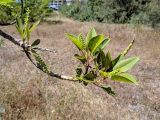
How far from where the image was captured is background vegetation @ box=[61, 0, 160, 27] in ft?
76.3

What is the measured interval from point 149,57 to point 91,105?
7447mm

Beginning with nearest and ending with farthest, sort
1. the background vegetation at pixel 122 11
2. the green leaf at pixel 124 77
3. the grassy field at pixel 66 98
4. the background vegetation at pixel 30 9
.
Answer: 1. the green leaf at pixel 124 77
2. the background vegetation at pixel 30 9
3. the grassy field at pixel 66 98
4. the background vegetation at pixel 122 11

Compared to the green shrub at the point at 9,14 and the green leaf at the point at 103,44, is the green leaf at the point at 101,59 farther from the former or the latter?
the green shrub at the point at 9,14

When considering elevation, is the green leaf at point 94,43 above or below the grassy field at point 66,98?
above

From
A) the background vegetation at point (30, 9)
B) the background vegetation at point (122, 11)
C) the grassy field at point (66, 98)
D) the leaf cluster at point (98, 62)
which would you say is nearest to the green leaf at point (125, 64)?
the leaf cluster at point (98, 62)

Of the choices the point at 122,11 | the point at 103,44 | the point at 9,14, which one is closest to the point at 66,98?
the point at 9,14

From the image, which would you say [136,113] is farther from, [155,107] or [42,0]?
[42,0]

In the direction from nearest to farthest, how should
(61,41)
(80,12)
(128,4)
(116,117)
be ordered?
(116,117), (61,41), (128,4), (80,12)

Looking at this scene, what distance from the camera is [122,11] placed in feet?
86.1

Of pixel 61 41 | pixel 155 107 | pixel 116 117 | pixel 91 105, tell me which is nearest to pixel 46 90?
pixel 91 105

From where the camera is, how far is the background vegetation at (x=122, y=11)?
23266 millimetres

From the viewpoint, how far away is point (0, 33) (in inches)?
30.5

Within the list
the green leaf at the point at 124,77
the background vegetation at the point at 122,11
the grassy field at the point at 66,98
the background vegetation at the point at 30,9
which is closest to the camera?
the green leaf at the point at 124,77

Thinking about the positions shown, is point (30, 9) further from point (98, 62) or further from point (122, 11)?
point (122, 11)
